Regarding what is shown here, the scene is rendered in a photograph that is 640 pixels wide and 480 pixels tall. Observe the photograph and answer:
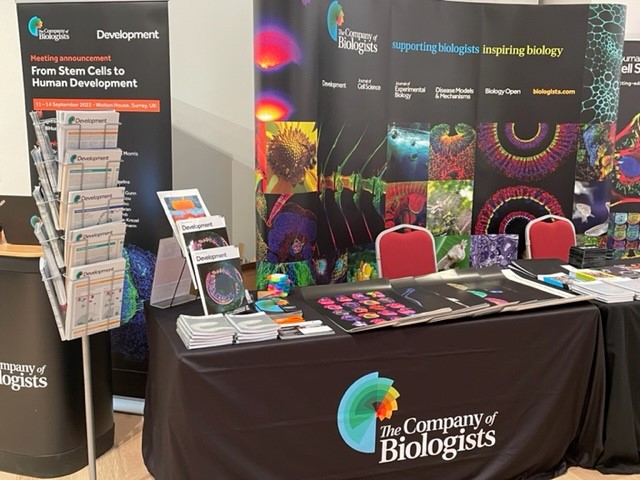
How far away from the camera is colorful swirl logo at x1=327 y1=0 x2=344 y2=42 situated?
344 cm

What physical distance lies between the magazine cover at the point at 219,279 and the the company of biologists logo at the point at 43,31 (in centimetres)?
153

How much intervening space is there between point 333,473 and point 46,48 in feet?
8.10

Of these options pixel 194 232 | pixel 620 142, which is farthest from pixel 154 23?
pixel 620 142

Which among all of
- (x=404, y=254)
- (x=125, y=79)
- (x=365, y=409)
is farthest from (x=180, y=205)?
(x=404, y=254)

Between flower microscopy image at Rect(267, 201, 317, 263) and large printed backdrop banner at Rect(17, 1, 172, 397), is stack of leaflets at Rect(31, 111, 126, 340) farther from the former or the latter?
flower microscopy image at Rect(267, 201, 317, 263)

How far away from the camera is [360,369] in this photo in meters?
2.19

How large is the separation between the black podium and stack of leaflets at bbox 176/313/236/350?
733 mm

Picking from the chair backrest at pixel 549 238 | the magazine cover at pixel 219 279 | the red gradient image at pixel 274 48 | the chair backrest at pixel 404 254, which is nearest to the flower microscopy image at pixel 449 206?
the chair backrest at pixel 549 238

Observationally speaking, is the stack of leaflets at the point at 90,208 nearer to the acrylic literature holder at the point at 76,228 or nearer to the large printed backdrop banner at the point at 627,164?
the acrylic literature holder at the point at 76,228

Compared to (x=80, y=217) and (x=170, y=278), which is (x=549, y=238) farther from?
(x=80, y=217)

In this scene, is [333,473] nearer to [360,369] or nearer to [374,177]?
[360,369]

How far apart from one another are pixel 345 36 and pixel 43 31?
1.65 meters

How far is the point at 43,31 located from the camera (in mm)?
3002

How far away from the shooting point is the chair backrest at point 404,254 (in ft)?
11.2
